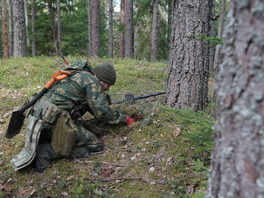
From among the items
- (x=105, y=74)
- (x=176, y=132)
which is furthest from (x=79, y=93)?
(x=176, y=132)

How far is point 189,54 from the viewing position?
14.2ft

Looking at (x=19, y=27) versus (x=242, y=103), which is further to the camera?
(x=19, y=27)

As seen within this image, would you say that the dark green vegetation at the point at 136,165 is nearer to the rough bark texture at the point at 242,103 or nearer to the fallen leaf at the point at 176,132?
the fallen leaf at the point at 176,132

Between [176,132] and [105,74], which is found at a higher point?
[105,74]

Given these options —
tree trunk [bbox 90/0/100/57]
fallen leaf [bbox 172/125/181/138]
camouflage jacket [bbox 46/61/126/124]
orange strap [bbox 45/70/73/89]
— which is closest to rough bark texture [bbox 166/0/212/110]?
fallen leaf [bbox 172/125/181/138]

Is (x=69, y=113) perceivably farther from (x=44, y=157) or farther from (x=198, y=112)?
(x=198, y=112)

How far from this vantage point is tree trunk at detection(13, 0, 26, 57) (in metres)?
11.5

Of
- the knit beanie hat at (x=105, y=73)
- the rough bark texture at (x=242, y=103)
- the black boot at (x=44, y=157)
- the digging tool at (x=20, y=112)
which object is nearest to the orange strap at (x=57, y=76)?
the digging tool at (x=20, y=112)

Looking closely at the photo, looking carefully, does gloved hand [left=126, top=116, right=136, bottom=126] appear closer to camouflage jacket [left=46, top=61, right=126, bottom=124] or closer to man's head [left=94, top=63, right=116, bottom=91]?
camouflage jacket [left=46, top=61, right=126, bottom=124]

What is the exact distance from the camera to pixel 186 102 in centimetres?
446

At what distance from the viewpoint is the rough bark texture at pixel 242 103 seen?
1.19 metres

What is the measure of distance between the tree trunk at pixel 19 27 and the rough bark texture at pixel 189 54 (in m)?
9.45

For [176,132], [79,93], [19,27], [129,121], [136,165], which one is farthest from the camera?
[19,27]

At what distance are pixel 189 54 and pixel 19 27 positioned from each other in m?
9.98
